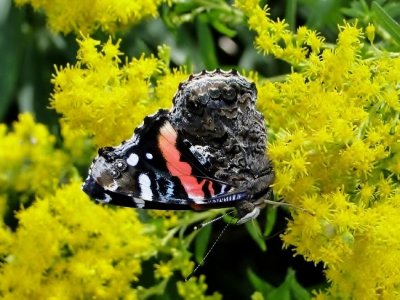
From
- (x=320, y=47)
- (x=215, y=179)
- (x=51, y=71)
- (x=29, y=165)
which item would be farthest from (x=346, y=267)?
(x=51, y=71)

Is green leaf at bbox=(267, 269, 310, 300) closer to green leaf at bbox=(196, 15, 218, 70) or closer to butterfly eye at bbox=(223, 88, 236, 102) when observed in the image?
butterfly eye at bbox=(223, 88, 236, 102)

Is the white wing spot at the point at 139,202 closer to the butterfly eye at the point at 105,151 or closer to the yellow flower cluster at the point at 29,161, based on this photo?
the butterfly eye at the point at 105,151

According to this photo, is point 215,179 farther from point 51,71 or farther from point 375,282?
point 51,71

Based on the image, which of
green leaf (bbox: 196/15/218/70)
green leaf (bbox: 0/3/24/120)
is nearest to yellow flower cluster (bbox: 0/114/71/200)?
green leaf (bbox: 0/3/24/120)

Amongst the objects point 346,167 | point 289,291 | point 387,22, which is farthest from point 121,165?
point 387,22

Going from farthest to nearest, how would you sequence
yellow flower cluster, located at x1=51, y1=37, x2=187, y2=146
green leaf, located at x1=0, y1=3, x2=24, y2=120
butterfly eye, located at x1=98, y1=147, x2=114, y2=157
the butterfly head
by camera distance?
1. green leaf, located at x1=0, y1=3, x2=24, y2=120
2. yellow flower cluster, located at x1=51, y1=37, x2=187, y2=146
3. the butterfly head
4. butterfly eye, located at x1=98, y1=147, x2=114, y2=157

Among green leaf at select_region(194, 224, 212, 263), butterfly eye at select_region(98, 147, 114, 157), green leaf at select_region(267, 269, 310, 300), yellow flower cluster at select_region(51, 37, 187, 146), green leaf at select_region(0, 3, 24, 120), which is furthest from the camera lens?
green leaf at select_region(0, 3, 24, 120)

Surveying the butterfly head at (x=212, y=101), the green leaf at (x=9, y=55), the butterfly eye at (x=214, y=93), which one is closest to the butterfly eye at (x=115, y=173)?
the butterfly head at (x=212, y=101)
